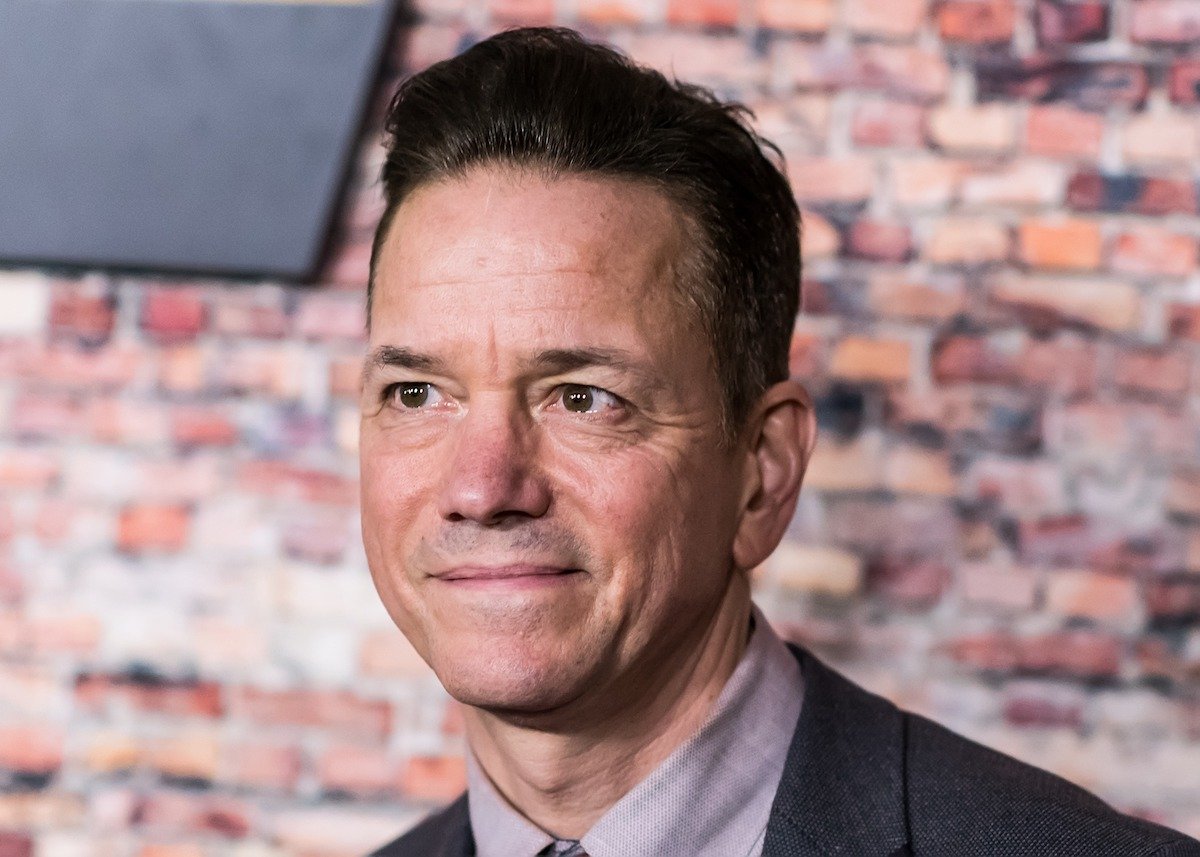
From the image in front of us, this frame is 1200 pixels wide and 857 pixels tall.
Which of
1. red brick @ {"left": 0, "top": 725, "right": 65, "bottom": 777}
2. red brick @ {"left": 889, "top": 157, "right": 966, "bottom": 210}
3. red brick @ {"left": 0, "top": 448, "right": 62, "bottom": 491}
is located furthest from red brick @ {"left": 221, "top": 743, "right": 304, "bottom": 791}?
red brick @ {"left": 889, "top": 157, "right": 966, "bottom": 210}

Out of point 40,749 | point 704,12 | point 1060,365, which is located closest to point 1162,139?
point 1060,365

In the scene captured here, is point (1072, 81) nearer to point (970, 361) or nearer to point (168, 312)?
point (970, 361)

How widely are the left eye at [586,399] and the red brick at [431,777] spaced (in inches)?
38.7

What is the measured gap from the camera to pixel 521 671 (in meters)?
1.70

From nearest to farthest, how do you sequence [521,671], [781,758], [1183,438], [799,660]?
[521,671]
[781,758]
[799,660]
[1183,438]

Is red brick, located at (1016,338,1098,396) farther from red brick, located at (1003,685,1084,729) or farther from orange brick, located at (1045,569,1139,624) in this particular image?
red brick, located at (1003,685,1084,729)

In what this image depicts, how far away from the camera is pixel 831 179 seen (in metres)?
2.47

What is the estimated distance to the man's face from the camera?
171 cm

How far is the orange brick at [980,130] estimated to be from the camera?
8.05 feet

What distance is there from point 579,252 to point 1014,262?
3.26 ft

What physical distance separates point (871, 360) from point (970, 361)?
0.16 metres

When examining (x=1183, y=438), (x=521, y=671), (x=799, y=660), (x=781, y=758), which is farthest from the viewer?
(x=1183, y=438)

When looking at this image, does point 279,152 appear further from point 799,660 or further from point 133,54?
point 799,660

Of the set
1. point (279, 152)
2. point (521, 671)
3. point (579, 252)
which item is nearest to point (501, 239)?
point (579, 252)
